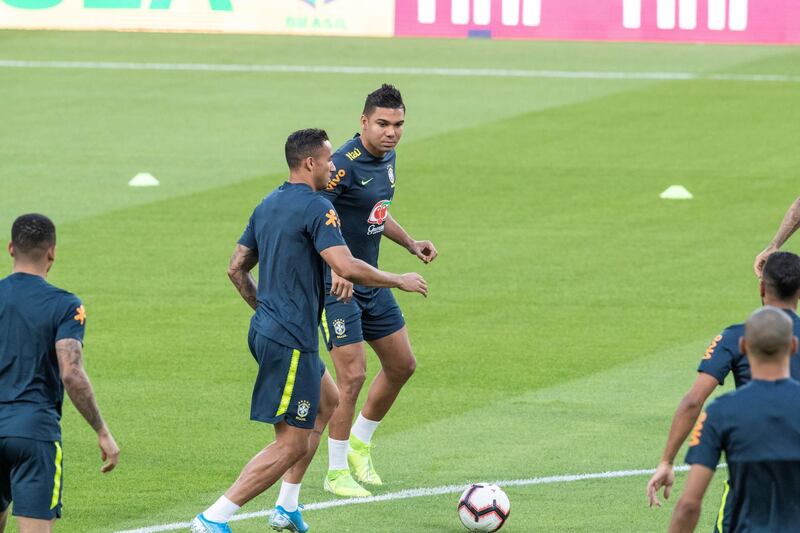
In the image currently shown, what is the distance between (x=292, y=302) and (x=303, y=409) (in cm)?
58

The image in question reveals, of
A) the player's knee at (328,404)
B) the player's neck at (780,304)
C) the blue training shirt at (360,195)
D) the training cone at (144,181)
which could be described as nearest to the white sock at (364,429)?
the blue training shirt at (360,195)

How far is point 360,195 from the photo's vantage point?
10883 mm

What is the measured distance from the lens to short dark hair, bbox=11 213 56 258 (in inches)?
308

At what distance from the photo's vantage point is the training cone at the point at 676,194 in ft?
73.7

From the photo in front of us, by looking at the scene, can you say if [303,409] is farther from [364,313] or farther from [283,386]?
[364,313]

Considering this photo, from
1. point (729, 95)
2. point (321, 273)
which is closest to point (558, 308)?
point (321, 273)

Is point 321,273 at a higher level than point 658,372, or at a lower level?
higher

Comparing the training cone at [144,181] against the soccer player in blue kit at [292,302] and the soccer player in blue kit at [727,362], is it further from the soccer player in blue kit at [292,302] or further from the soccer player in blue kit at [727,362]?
the soccer player in blue kit at [727,362]

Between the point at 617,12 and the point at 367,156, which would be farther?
the point at 617,12

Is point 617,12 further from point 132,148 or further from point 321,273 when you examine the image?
point 321,273

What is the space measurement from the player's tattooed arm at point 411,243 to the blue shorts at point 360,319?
12.8 inches

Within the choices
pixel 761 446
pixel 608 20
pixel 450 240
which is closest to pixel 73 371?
pixel 761 446

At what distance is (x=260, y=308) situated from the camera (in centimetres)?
951

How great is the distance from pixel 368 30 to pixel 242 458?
2664cm
